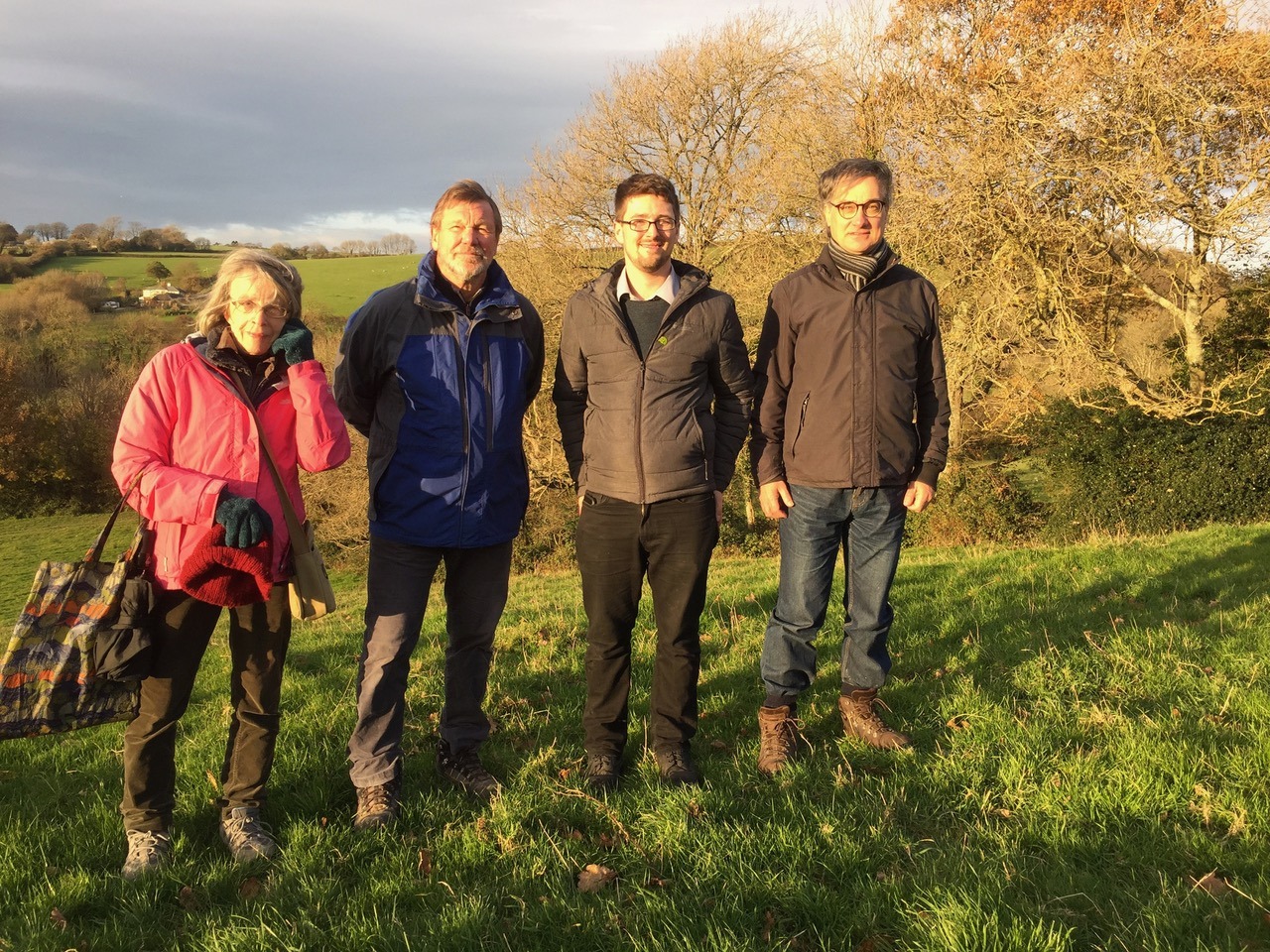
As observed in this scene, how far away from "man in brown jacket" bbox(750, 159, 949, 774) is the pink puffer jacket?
2.08 metres

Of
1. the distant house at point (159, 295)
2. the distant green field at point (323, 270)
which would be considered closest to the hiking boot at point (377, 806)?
the distant green field at point (323, 270)

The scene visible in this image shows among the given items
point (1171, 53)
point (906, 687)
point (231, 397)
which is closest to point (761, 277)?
point (1171, 53)

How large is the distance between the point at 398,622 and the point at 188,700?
0.86 metres

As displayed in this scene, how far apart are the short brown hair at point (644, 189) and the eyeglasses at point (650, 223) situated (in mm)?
48

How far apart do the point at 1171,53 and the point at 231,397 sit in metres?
16.7

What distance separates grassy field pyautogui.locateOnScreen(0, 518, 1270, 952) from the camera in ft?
8.49

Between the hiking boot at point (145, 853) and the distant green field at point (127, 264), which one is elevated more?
the distant green field at point (127, 264)

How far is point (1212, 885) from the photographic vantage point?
2641 mm

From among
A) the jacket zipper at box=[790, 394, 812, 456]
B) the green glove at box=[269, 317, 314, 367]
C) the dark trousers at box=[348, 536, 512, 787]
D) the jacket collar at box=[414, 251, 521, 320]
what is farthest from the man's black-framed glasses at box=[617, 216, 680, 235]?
the dark trousers at box=[348, 536, 512, 787]

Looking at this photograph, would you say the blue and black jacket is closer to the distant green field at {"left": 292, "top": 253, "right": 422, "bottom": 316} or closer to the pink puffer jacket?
the pink puffer jacket

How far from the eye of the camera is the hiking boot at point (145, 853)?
311cm

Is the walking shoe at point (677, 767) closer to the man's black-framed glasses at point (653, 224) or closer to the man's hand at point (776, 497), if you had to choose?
the man's hand at point (776, 497)

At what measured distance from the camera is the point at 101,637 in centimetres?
304

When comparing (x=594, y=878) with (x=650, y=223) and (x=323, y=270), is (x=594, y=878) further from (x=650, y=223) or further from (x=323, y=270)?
(x=323, y=270)
